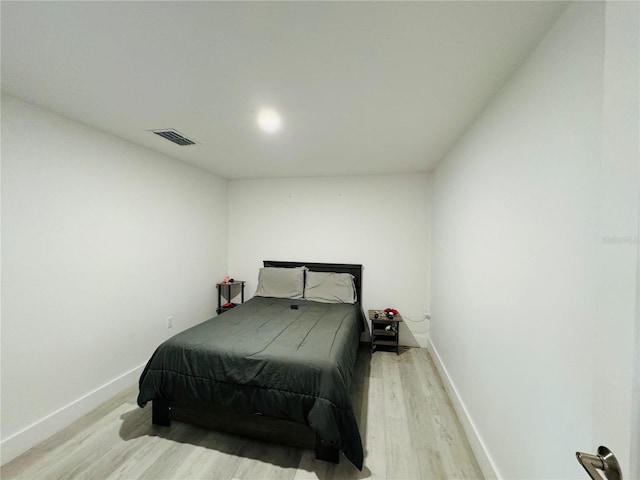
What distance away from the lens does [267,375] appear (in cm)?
165

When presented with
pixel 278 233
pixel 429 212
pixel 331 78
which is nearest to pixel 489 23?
pixel 331 78

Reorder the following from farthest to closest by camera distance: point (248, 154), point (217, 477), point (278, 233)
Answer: point (278, 233) → point (248, 154) → point (217, 477)

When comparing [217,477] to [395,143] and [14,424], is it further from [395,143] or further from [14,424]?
[395,143]

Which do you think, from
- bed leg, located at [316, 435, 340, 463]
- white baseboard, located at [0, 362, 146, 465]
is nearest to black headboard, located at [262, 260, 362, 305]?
bed leg, located at [316, 435, 340, 463]

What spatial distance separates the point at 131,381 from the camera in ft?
7.98

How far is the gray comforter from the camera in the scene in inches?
59.7

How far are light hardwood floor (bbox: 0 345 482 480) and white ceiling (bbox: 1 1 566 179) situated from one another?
227cm

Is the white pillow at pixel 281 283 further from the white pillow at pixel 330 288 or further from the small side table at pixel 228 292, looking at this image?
the small side table at pixel 228 292

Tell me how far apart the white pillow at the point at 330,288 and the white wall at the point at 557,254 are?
158 cm

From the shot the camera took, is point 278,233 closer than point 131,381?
No

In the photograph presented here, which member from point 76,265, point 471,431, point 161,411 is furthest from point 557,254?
point 76,265

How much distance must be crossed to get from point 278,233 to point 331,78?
259 centimetres

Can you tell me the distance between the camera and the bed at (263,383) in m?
1.54

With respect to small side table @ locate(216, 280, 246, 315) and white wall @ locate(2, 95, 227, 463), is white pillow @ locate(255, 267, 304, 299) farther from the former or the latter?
white wall @ locate(2, 95, 227, 463)
